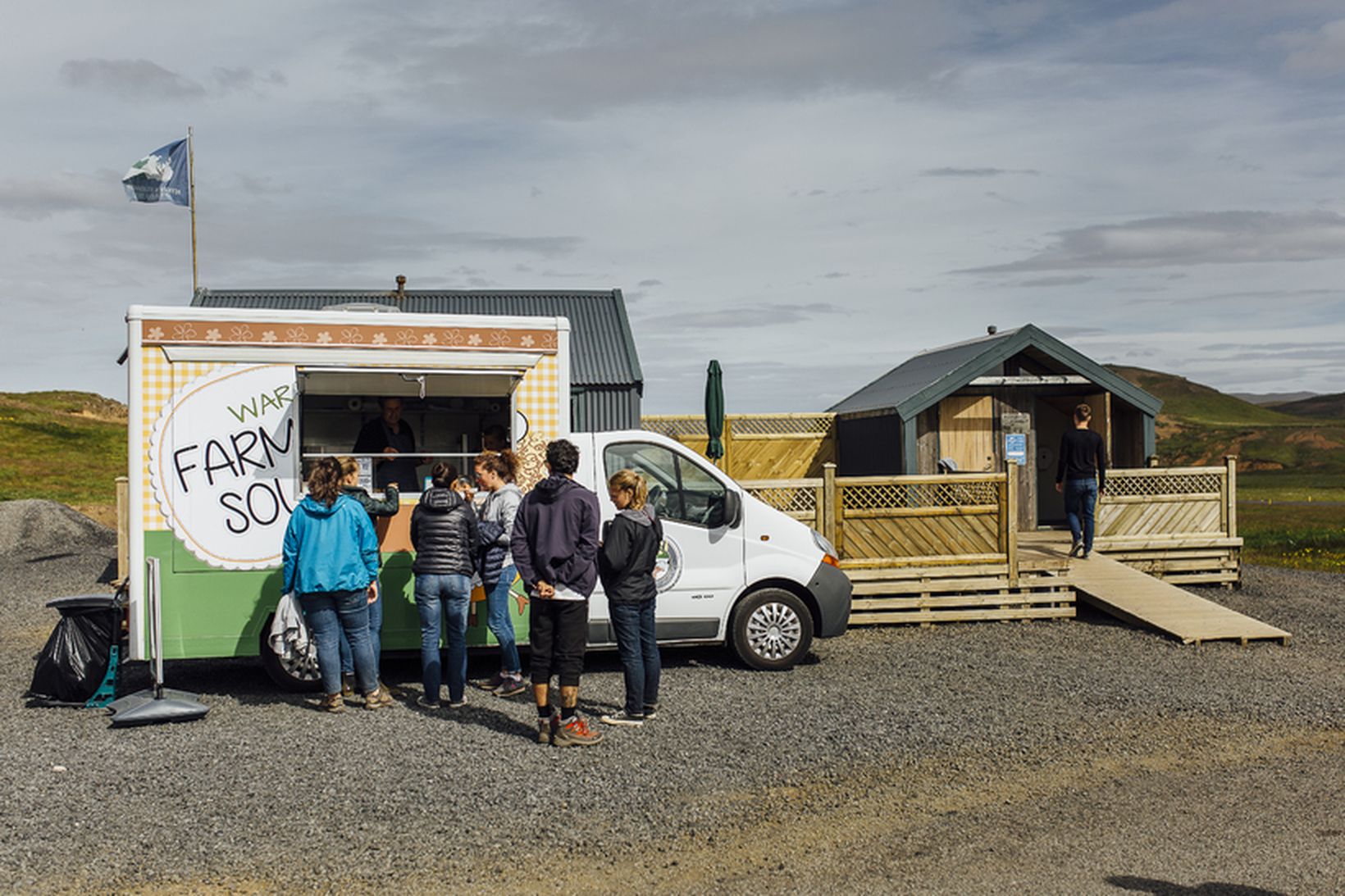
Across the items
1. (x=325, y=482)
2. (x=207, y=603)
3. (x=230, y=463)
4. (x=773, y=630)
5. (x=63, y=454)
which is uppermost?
(x=63, y=454)

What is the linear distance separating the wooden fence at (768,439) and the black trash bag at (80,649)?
12850 mm

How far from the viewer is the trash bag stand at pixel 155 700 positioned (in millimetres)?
7910

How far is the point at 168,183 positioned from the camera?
22.8 m

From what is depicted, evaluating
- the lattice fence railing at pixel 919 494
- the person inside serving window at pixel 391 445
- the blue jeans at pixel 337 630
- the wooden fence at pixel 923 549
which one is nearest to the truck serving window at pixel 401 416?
the person inside serving window at pixel 391 445

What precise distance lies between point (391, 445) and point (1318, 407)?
647ft

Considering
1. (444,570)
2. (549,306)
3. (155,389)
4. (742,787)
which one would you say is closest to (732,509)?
(444,570)

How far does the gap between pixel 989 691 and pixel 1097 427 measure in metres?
10.0

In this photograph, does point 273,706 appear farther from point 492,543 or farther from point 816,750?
point 816,750

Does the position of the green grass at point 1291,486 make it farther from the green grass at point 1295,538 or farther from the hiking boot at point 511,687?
the hiking boot at point 511,687

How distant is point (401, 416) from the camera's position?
33.0 feet

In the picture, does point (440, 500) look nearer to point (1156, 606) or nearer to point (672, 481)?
point (672, 481)

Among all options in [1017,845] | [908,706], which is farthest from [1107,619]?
[1017,845]

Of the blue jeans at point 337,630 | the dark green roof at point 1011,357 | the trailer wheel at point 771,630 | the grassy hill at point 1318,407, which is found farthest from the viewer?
the grassy hill at point 1318,407

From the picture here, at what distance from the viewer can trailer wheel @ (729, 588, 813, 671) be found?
9.54m
